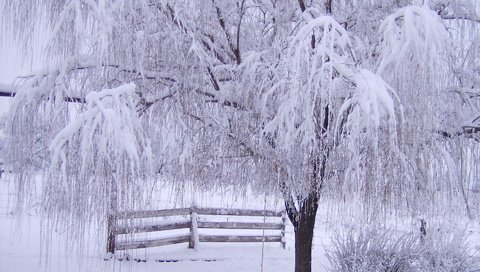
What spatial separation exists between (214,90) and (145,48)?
3.01 ft

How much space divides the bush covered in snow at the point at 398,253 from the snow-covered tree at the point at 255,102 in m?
0.53

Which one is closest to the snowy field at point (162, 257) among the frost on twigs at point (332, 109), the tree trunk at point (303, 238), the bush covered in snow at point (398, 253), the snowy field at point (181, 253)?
the snowy field at point (181, 253)

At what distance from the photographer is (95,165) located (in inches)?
111

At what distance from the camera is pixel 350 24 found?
485cm

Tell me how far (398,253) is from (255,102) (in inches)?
102

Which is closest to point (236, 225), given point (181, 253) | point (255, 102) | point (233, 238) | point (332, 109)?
point (233, 238)

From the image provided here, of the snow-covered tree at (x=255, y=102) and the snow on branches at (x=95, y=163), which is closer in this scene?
the snow on branches at (x=95, y=163)

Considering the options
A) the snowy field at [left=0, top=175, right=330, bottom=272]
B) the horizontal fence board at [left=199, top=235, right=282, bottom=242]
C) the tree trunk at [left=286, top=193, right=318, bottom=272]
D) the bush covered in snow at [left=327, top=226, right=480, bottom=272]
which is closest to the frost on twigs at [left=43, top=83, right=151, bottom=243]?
the snowy field at [left=0, top=175, right=330, bottom=272]

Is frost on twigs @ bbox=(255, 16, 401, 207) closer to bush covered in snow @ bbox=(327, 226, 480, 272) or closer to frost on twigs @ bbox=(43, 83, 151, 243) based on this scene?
frost on twigs @ bbox=(43, 83, 151, 243)

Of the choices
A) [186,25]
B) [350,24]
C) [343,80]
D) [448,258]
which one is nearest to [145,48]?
[186,25]

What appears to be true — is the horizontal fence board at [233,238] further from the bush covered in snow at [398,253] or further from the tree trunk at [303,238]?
the bush covered in snow at [398,253]

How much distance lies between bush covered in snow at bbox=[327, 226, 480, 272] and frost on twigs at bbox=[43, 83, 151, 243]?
119 inches

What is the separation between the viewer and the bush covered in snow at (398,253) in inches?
191

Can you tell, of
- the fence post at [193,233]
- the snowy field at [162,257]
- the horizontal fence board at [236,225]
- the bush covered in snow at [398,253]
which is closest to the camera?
the bush covered in snow at [398,253]
